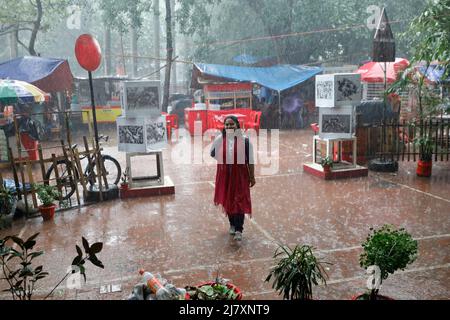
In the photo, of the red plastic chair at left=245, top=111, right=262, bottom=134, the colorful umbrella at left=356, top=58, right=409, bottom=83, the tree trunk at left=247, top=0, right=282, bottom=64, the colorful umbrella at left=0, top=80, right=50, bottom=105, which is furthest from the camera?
the tree trunk at left=247, top=0, right=282, bottom=64

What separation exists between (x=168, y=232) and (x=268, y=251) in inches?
60.0

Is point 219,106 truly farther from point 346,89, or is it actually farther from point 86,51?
point 86,51

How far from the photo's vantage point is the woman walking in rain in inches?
225

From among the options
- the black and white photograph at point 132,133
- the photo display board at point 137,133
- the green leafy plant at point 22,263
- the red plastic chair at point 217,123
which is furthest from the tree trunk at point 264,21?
the green leafy plant at point 22,263

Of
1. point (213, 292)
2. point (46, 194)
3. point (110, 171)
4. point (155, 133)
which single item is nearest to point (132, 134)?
point (155, 133)

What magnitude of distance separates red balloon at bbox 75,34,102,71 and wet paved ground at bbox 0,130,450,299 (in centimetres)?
255

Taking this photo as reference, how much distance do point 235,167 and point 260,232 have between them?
1.05 meters

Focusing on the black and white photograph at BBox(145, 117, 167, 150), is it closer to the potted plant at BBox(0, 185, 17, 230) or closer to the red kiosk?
the potted plant at BBox(0, 185, 17, 230)

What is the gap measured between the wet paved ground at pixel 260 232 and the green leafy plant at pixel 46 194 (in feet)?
0.98

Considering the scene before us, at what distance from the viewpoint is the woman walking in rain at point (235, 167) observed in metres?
5.73

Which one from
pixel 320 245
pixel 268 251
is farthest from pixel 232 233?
pixel 320 245

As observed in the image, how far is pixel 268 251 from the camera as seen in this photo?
545cm

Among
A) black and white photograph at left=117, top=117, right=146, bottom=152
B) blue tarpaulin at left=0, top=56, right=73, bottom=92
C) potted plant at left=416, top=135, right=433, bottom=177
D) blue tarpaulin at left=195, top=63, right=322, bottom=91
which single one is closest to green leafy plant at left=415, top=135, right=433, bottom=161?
potted plant at left=416, top=135, right=433, bottom=177

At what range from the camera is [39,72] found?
1517 centimetres
